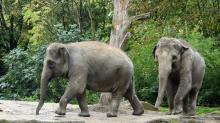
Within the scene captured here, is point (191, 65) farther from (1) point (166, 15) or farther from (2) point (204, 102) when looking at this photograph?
(2) point (204, 102)

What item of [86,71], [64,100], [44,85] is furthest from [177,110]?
[44,85]

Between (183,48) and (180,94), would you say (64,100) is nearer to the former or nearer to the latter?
(180,94)

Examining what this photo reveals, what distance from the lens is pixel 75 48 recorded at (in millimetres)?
10789

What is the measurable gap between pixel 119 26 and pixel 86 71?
15.1ft

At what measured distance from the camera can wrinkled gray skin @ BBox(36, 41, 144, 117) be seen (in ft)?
34.2

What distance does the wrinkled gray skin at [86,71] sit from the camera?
10438mm

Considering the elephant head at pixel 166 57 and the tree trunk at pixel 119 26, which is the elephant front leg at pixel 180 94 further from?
the tree trunk at pixel 119 26

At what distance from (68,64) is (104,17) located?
1900 cm

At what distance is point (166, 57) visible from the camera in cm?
1165

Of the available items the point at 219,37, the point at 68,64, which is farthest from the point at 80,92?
the point at 219,37

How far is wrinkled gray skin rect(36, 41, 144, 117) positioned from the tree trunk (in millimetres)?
3022

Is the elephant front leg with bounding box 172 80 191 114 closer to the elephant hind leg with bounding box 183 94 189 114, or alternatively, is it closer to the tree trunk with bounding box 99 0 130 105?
the elephant hind leg with bounding box 183 94 189 114

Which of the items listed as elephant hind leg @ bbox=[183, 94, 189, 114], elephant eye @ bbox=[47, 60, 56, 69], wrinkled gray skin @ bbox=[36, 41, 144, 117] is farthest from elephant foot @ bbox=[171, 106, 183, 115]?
elephant eye @ bbox=[47, 60, 56, 69]

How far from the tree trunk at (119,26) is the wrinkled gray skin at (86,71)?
3022 millimetres
